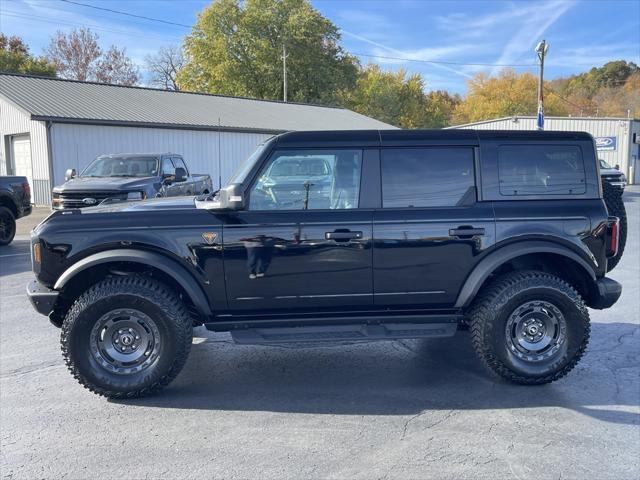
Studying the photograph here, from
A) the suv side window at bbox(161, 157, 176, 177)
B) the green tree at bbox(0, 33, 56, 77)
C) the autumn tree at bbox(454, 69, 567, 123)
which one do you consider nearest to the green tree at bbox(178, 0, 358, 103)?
the green tree at bbox(0, 33, 56, 77)

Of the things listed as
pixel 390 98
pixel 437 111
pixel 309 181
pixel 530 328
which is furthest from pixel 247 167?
pixel 437 111

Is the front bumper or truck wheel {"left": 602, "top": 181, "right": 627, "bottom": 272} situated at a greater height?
truck wheel {"left": 602, "top": 181, "right": 627, "bottom": 272}

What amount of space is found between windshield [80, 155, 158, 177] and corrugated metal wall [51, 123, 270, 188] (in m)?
6.46

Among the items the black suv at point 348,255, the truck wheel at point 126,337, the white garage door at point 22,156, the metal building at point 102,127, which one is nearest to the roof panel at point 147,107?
the metal building at point 102,127

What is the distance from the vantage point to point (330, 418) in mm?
4012

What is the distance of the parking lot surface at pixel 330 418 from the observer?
337cm

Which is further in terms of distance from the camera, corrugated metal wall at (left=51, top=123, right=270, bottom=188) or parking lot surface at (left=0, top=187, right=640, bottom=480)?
corrugated metal wall at (left=51, top=123, right=270, bottom=188)

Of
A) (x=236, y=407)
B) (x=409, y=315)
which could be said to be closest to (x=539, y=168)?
(x=409, y=315)

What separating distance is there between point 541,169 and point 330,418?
2.59m

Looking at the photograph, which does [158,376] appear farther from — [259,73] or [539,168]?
[259,73]

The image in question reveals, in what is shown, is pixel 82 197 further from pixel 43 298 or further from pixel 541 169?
pixel 541 169

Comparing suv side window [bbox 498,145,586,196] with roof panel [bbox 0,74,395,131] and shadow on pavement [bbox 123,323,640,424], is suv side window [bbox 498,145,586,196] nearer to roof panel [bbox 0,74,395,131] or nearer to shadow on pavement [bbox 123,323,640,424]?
shadow on pavement [bbox 123,323,640,424]

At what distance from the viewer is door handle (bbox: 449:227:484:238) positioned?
4441 millimetres

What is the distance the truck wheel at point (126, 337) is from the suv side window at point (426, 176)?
1889 mm
